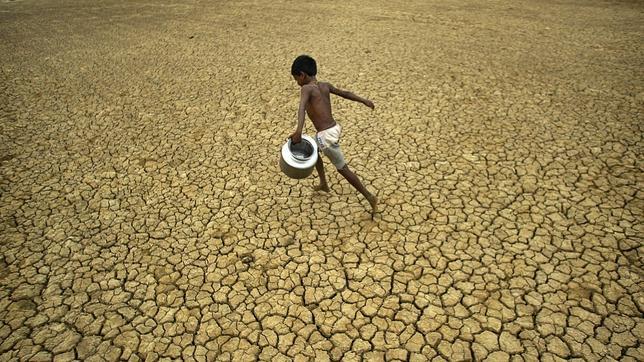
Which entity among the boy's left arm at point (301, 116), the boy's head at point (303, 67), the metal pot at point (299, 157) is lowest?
the metal pot at point (299, 157)

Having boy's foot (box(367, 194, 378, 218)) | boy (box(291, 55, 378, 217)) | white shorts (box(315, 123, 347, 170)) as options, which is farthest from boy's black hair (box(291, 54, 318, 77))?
boy's foot (box(367, 194, 378, 218))

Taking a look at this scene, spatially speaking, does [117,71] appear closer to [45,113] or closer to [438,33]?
[45,113]

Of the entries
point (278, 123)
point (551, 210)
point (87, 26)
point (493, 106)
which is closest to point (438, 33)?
point (493, 106)

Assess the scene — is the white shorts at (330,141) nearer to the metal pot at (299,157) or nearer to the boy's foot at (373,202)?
the metal pot at (299,157)

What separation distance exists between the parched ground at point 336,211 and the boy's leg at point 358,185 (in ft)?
0.58

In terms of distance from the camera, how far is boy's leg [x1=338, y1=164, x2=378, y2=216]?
12.0ft

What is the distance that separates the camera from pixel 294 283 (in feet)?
10.7

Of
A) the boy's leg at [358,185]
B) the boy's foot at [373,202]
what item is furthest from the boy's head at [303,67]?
the boy's foot at [373,202]

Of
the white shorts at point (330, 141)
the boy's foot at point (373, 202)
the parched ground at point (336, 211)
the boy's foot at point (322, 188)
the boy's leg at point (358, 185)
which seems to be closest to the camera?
the parched ground at point (336, 211)

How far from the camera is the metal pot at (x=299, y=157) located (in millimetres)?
3287

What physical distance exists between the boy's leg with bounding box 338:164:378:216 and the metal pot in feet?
1.36

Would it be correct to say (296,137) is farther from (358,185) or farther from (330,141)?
(358,185)

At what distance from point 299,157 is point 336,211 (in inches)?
36.2

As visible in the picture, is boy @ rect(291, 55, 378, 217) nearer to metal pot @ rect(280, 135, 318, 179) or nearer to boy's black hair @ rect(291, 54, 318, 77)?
boy's black hair @ rect(291, 54, 318, 77)
